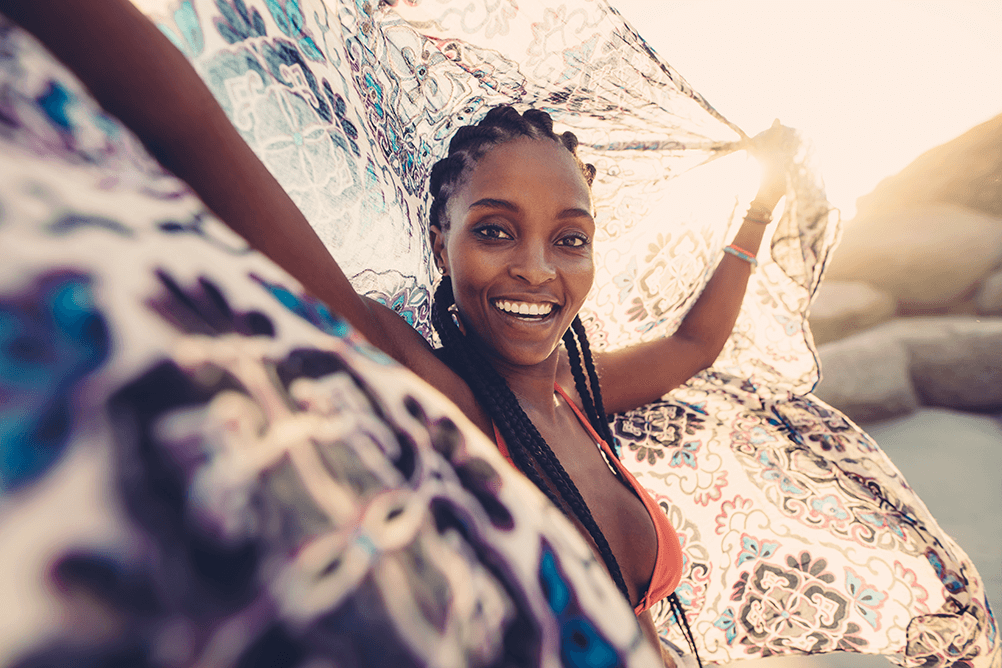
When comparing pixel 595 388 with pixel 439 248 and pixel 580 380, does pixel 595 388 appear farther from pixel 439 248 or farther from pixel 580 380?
pixel 439 248

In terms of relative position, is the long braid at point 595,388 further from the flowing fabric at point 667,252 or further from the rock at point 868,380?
the rock at point 868,380

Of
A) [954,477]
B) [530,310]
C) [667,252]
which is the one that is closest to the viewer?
[530,310]

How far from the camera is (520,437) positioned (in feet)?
2.89

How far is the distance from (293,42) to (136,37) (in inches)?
21.0

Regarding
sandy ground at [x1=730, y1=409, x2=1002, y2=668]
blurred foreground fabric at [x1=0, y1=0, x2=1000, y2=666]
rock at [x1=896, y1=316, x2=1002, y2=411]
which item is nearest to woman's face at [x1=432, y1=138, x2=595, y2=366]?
blurred foreground fabric at [x1=0, y1=0, x2=1000, y2=666]

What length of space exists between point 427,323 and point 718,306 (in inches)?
40.6

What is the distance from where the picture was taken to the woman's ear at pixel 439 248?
3.49ft

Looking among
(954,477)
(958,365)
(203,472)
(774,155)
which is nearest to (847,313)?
(958,365)


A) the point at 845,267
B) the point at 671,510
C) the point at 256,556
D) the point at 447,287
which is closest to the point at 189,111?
the point at 256,556

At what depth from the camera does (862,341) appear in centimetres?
414

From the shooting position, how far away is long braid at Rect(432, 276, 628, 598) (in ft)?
2.70

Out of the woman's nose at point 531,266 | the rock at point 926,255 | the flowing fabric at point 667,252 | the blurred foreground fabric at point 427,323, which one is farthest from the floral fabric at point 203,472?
the rock at point 926,255

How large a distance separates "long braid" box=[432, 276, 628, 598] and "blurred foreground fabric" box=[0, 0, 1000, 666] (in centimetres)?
24

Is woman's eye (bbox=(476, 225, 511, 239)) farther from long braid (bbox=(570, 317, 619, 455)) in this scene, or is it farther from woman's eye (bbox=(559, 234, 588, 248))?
long braid (bbox=(570, 317, 619, 455))
